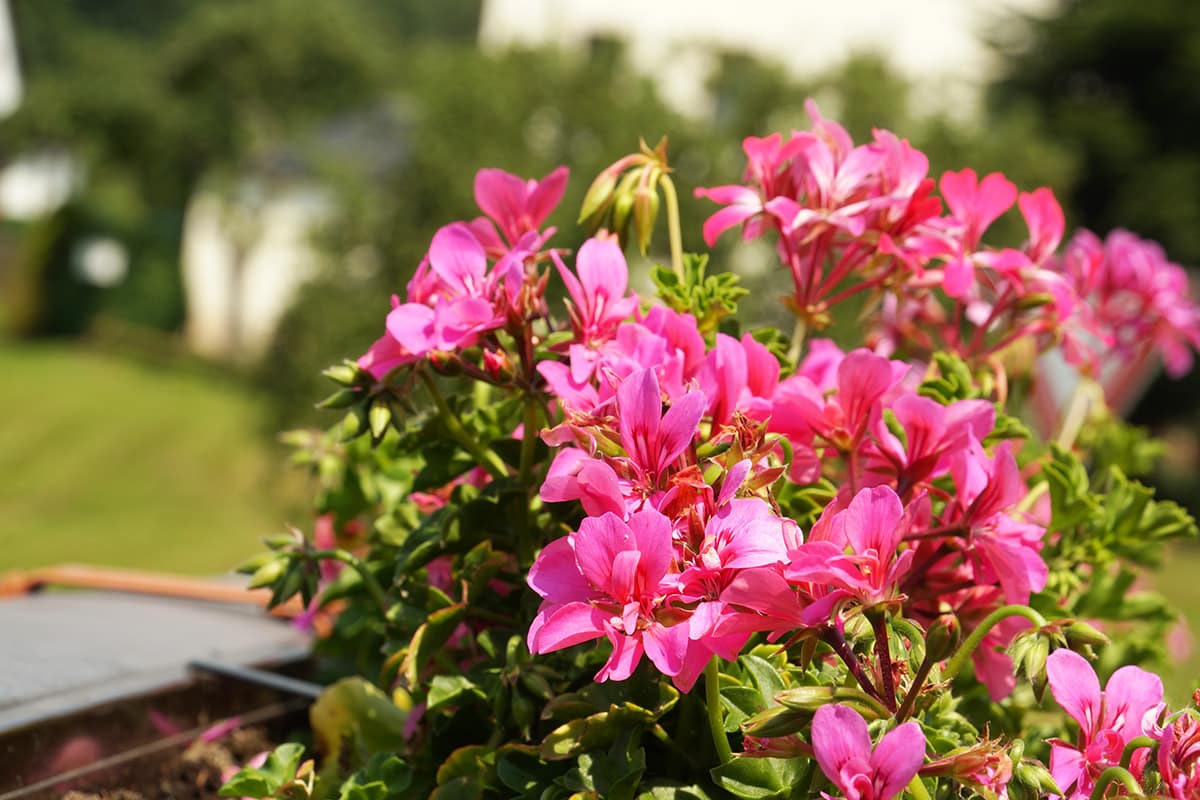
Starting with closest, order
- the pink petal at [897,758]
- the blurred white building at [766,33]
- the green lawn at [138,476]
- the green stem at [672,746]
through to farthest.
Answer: the pink petal at [897,758]
the green stem at [672,746]
the green lawn at [138,476]
the blurred white building at [766,33]

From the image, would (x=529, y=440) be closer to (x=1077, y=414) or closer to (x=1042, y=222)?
(x=1042, y=222)

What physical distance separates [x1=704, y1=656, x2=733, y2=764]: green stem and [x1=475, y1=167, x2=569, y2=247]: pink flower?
0.42 m

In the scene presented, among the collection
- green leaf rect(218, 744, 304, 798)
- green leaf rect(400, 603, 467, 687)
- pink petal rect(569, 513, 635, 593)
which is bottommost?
green leaf rect(218, 744, 304, 798)

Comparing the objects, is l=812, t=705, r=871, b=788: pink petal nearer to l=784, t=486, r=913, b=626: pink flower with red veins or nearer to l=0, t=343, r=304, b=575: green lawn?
l=784, t=486, r=913, b=626: pink flower with red veins

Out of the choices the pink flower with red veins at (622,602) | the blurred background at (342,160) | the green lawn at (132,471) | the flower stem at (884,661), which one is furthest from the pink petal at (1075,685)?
the green lawn at (132,471)

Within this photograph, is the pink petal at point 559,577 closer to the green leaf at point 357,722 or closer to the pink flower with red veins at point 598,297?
the pink flower with red veins at point 598,297

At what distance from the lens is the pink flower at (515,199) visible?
1024mm

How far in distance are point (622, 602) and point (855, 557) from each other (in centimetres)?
14

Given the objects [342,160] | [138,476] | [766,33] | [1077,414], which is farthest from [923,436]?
[766,33]

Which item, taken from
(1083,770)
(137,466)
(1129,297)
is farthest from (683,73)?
(1083,770)

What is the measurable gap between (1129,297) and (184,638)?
1314 mm

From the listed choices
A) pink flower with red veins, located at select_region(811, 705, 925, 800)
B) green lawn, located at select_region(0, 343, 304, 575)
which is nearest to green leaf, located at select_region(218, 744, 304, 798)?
pink flower with red veins, located at select_region(811, 705, 925, 800)

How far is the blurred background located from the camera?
8.17 m

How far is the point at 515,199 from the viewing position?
1037mm
